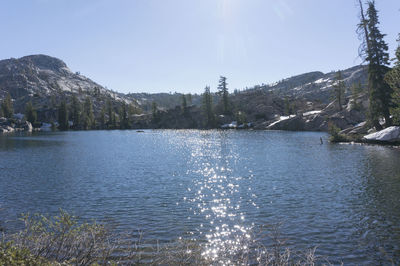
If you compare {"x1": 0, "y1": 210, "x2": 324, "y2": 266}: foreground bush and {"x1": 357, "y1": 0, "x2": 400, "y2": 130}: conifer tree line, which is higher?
{"x1": 357, "y1": 0, "x2": 400, "y2": 130}: conifer tree line

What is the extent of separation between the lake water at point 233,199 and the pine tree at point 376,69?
2085 centimetres

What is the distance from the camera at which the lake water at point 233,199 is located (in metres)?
16.3

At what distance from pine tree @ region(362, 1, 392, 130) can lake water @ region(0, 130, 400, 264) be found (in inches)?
821

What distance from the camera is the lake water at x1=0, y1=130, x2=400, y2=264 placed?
16297mm

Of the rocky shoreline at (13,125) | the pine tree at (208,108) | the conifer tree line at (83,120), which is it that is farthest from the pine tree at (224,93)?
the rocky shoreline at (13,125)

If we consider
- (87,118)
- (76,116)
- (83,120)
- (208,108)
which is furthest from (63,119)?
(208,108)

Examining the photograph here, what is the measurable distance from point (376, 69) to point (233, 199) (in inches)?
2128

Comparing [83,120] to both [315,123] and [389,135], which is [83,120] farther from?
[389,135]

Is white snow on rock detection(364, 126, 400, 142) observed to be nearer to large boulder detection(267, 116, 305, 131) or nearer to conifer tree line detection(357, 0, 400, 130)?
conifer tree line detection(357, 0, 400, 130)

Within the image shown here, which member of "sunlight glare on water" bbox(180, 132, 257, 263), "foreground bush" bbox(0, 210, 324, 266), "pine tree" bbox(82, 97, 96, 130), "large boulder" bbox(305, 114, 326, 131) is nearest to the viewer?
"foreground bush" bbox(0, 210, 324, 266)

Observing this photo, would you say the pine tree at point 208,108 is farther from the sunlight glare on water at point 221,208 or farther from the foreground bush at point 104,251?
the foreground bush at point 104,251

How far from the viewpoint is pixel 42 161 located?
45.3 m

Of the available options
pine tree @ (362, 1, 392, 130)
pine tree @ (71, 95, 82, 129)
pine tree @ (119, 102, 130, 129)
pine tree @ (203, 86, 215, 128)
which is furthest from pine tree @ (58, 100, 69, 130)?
pine tree @ (362, 1, 392, 130)

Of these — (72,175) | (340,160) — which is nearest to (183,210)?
(72,175)
